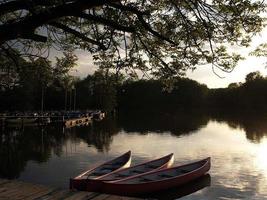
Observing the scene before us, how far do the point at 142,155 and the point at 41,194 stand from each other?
27.5 m

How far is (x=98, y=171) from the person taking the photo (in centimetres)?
2284

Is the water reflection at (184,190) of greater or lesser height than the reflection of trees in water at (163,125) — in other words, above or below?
below

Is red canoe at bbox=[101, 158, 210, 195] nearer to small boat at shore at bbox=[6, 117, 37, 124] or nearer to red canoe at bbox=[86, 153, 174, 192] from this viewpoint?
red canoe at bbox=[86, 153, 174, 192]

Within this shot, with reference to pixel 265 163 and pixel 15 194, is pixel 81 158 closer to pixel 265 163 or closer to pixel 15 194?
pixel 265 163

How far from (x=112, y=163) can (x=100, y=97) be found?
81.6 m

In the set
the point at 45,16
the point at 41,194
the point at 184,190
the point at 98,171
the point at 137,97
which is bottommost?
the point at 184,190

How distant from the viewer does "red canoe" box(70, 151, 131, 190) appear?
19230 millimetres

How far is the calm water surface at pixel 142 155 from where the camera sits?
22.9 m

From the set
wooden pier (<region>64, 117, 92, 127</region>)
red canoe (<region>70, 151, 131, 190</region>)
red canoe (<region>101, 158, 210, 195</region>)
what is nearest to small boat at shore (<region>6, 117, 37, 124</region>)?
wooden pier (<region>64, 117, 92, 127</region>)

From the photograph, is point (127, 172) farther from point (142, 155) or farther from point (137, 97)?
point (137, 97)

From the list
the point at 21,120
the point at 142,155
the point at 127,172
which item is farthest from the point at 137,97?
the point at 127,172

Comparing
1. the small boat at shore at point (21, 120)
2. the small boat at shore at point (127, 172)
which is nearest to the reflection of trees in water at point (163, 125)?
the small boat at shore at point (21, 120)

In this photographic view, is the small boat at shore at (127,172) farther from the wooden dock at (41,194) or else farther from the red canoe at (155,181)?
the wooden dock at (41,194)

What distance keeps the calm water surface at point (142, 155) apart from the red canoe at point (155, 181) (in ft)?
1.56
